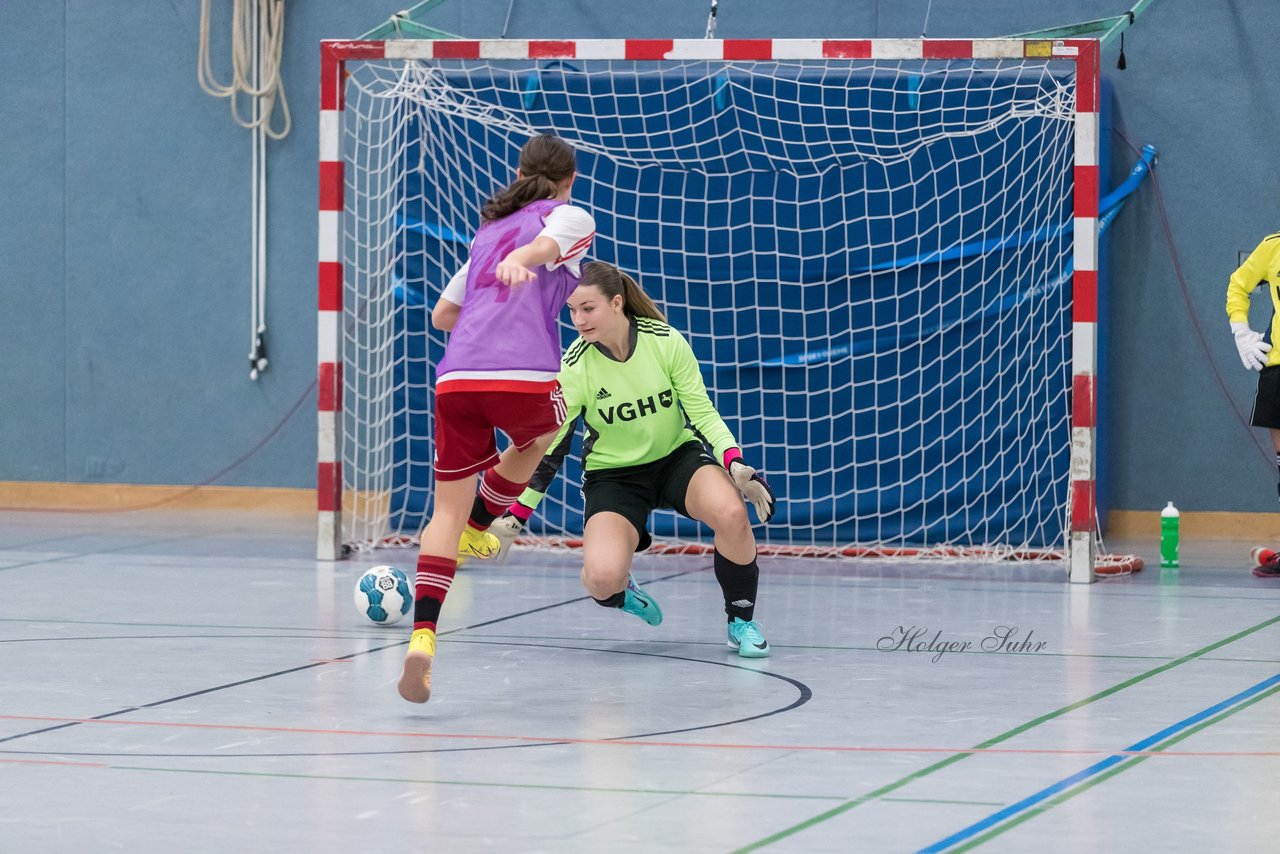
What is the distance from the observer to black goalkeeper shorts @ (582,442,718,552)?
6.22 metres

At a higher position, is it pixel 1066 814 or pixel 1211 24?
pixel 1211 24

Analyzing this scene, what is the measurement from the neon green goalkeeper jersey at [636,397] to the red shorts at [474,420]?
3.05 ft

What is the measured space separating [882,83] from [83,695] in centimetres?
588

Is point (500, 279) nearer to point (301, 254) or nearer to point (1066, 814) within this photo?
point (1066, 814)

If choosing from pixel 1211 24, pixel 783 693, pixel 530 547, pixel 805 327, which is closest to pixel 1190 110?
pixel 1211 24

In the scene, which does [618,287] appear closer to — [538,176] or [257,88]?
[538,176]

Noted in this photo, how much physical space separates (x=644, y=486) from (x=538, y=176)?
4.63 ft

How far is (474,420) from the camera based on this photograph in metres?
5.20

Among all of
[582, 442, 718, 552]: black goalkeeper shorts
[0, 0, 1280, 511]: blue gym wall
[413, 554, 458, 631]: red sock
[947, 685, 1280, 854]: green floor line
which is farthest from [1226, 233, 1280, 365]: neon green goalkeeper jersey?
[413, 554, 458, 631]: red sock

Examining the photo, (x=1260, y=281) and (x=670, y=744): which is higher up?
(x=1260, y=281)

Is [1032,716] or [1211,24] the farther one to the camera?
[1211,24]

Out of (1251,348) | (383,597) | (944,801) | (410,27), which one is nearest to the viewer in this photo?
(944,801)

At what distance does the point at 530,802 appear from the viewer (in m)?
4.05

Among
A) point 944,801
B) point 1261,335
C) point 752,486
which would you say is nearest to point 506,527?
point 752,486
